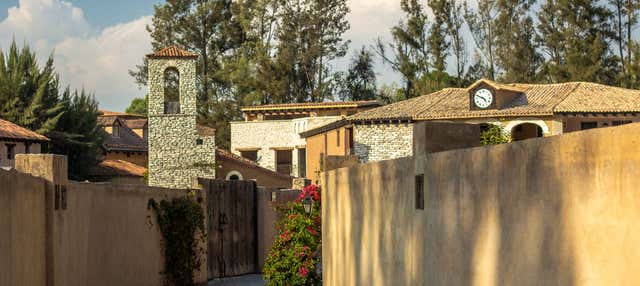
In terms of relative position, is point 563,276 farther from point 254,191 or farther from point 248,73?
point 248,73

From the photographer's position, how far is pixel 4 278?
27.7 feet

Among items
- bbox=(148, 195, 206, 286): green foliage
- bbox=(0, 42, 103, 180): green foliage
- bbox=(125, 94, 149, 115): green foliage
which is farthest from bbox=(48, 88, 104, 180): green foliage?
bbox=(125, 94, 149, 115): green foliage

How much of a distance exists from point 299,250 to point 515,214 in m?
11.1

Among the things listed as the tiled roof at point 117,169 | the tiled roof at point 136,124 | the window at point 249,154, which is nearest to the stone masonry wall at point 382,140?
the tiled roof at point 117,169

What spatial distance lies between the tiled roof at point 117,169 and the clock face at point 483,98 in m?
18.9

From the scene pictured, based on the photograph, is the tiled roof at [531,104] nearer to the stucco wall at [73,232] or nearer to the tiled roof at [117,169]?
the tiled roof at [117,169]

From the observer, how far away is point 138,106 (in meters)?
102

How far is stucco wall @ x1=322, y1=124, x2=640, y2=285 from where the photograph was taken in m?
4.36

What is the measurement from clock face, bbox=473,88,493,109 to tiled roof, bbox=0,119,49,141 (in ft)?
66.8

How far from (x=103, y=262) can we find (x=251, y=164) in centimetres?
4623

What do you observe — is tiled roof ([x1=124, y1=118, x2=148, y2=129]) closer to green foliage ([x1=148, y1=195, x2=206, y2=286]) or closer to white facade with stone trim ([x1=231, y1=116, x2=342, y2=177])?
white facade with stone trim ([x1=231, y1=116, x2=342, y2=177])

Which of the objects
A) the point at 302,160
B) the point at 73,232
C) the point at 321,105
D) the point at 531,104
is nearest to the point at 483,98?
the point at 531,104

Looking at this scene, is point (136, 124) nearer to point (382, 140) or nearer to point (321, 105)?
point (321, 105)

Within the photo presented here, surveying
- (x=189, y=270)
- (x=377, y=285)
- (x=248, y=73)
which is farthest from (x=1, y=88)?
(x=377, y=285)
